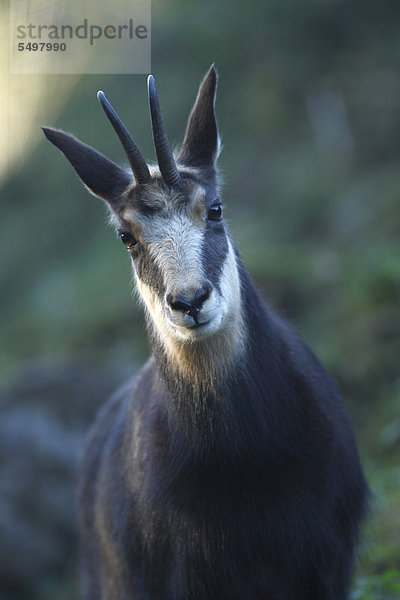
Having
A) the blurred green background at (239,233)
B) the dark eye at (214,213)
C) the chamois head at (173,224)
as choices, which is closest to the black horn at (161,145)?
the chamois head at (173,224)

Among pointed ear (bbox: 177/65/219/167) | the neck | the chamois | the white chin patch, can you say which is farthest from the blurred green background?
Result: the white chin patch

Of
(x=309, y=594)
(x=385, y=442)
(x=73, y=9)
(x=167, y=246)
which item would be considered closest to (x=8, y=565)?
(x=385, y=442)

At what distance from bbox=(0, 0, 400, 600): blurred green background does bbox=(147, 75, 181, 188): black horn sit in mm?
1056

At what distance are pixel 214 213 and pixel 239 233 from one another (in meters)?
9.94

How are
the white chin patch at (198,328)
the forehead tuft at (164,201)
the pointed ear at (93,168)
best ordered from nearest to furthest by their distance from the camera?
the white chin patch at (198,328) < the forehead tuft at (164,201) < the pointed ear at (93,168)

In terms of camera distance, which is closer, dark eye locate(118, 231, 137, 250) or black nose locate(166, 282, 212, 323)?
black nose locate(166, 282, 212, 323)

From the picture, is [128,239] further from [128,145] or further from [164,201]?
[128,145]

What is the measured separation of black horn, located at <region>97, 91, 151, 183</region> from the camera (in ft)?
14.3

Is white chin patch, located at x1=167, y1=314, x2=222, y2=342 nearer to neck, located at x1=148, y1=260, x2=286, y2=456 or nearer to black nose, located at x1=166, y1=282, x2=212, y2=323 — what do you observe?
black nose, located at x1=166, y1=282, x2=212, y2=323

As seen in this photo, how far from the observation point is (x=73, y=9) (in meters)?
10.5

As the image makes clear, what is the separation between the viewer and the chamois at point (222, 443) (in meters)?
4.32

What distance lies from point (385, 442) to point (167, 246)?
438cm

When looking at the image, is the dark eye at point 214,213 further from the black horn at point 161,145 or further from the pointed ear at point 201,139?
the pointed ear at point 201,139

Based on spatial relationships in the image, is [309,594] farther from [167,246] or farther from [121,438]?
[167,246]
